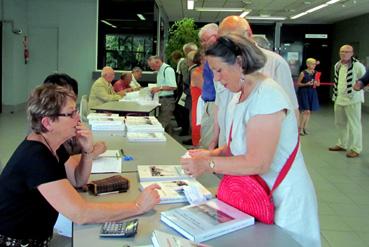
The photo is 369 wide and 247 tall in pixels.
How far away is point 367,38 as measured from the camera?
13742mm

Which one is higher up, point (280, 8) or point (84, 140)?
point (280, 8)

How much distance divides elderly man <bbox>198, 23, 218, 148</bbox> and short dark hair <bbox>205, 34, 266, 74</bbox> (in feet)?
6.80

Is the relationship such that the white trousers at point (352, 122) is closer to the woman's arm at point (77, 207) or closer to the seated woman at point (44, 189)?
the seated woman at point (44, 189)

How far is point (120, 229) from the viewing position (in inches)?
61.7

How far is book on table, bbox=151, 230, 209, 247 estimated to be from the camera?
4.46 feet

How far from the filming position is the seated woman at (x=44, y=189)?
165 centimetres

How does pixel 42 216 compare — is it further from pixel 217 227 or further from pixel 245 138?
pixel 245 138

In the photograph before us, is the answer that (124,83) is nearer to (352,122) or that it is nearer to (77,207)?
(352,122)

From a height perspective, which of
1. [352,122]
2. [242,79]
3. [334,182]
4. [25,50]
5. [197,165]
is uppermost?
[25,50]

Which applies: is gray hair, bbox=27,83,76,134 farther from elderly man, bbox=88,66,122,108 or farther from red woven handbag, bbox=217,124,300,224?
elderly man, bbox=88,66,122,108

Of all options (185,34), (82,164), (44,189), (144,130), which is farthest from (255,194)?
(185,34)

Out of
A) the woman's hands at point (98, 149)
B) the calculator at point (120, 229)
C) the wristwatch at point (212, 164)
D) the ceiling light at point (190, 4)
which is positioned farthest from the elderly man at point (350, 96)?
the ceiling light at point (190, 4)

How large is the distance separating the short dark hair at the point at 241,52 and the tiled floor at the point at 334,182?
2.26 meters

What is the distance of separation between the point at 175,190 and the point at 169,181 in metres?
0.17
